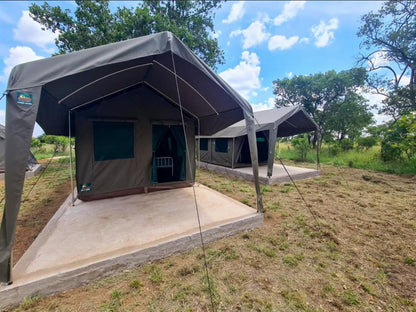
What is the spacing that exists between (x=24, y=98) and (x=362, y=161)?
11.5 meters

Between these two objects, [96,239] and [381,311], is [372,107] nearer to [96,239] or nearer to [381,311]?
[381,311]

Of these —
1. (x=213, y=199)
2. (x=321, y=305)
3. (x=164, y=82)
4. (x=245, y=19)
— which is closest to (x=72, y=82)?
(x=164, y=82)

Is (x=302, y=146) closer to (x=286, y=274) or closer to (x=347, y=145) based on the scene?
(x=347, y=145)

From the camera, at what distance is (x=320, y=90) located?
15.0 metres

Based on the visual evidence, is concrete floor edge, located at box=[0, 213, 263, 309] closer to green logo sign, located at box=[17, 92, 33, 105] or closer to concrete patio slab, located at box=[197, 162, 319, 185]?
green logo sign, located at box=[17, 92, 33, 105]

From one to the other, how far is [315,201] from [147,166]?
402 cm

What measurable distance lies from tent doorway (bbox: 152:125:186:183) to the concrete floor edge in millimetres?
2212

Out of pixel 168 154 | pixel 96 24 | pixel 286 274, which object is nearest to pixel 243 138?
pixel 168 154

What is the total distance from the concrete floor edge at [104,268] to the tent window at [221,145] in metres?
4.97

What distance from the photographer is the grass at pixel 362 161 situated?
6.96 m

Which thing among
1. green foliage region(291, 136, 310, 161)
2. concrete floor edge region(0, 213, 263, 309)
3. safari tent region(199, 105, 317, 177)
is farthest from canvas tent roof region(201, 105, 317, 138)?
concrete floor edge region(0, 213, 263, 309)

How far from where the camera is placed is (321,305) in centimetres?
157

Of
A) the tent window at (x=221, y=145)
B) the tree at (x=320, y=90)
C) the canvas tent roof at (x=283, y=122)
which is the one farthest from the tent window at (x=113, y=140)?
the tree at (x=320, y=90)

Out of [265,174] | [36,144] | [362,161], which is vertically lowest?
[265,174]
